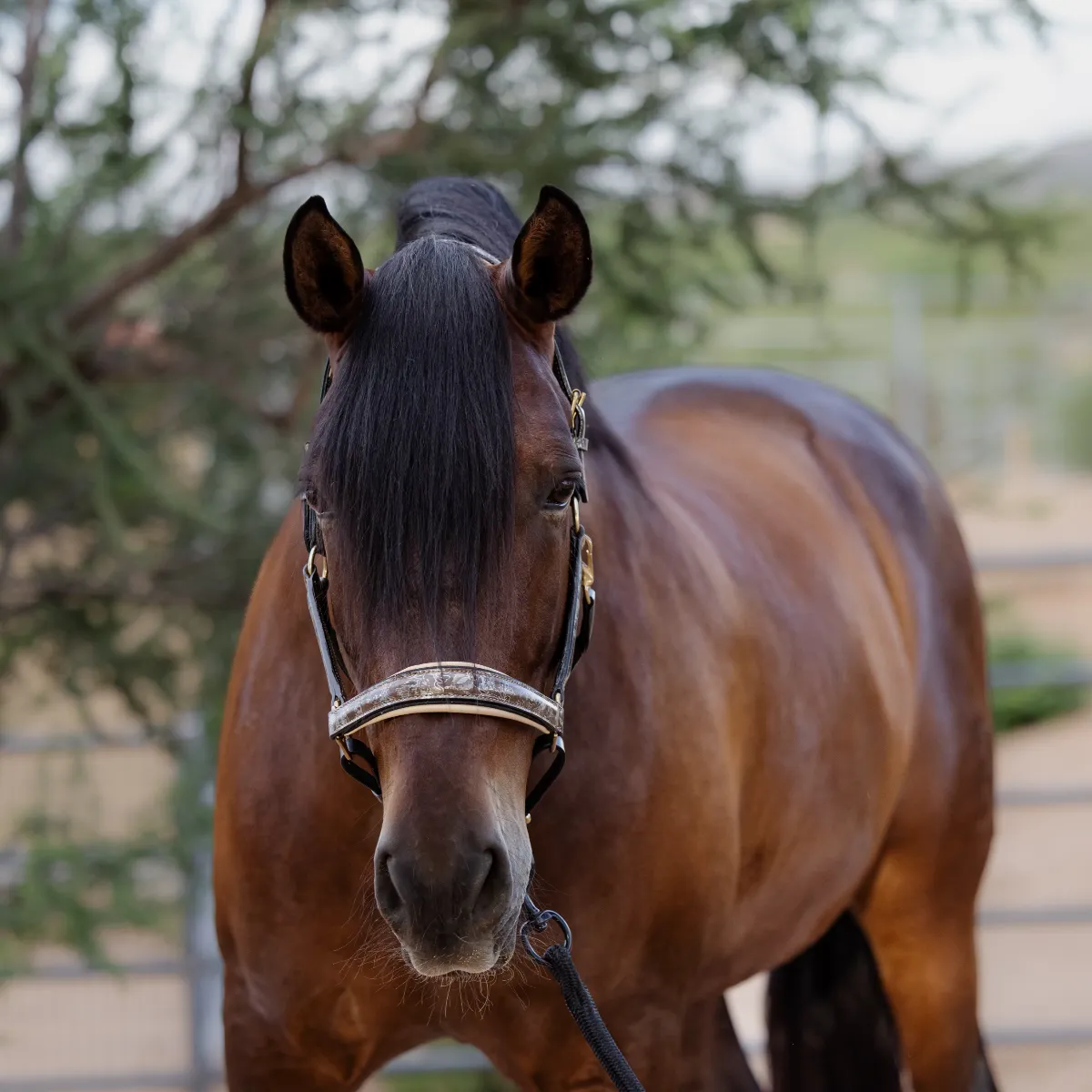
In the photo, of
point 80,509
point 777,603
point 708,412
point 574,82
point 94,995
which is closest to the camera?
point 777,603

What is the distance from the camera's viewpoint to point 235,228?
14.3ft

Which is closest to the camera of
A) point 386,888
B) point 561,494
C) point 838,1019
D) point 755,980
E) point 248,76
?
point 386,888

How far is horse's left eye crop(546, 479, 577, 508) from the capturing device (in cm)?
160

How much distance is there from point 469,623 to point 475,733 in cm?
12

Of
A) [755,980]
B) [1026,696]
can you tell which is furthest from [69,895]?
[1026,696]

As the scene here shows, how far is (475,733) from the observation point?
150 cm

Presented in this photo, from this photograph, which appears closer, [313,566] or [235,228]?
[313,566]

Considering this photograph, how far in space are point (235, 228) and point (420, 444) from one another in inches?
121

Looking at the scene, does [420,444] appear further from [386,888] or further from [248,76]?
[248,76]

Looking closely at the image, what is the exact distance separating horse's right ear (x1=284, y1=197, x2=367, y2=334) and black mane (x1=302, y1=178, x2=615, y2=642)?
0.03 metres

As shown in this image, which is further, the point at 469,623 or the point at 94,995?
the point at 94,995

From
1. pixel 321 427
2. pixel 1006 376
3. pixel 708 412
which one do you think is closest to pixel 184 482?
pixel 708 412

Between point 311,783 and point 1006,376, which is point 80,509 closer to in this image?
point 311,783

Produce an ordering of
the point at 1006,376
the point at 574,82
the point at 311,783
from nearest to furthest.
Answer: the point at 311,783 < the point at 574,82 < the point at 1006,376
